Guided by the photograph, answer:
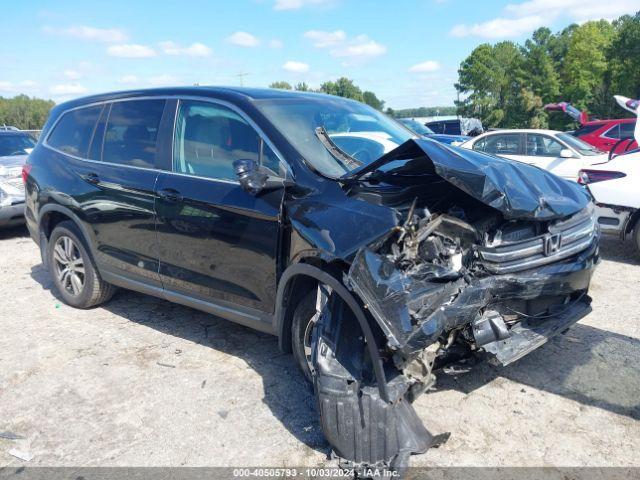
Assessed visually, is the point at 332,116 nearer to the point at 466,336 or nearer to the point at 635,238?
the point at 466,336

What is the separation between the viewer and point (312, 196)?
121 inches

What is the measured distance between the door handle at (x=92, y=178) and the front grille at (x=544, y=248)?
3236 millimetres

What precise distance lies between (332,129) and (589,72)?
4959cm

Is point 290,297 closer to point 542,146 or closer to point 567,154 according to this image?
point 567,154

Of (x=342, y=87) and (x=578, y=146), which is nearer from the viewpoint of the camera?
(x=578, y=146)

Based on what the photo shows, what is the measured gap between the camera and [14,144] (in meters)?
10.2

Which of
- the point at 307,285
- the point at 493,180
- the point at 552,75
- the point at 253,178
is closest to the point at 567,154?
the point at 493,180

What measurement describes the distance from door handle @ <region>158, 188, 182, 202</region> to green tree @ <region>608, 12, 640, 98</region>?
44.1 m

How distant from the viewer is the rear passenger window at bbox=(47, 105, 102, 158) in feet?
15.5

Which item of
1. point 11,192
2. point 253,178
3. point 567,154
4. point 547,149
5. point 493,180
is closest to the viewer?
point 493,180

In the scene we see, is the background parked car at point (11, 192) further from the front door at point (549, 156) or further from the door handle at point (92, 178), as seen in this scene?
the front door at point (549, 156)

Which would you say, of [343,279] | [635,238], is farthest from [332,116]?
[635,238]

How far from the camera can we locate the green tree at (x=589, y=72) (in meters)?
42.5

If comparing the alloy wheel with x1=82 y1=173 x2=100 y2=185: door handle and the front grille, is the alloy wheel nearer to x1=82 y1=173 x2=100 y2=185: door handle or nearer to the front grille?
x1=82 y1=173 x2=100 y2=185: door handle
